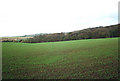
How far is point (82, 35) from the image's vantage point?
3.16 metres

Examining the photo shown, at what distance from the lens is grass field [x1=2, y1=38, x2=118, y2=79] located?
2.41m

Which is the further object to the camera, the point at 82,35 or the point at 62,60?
the point at 82,35

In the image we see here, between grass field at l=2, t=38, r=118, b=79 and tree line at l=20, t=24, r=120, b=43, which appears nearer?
grass field at l=2, t=38, r=118, b=79

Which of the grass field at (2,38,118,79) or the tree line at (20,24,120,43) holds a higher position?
the tree line at (20,24,120,43)

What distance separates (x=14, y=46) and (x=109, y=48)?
3.32 metres

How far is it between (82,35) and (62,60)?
126 cm

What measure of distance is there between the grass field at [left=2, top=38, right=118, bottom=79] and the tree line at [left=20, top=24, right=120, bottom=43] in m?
0.17

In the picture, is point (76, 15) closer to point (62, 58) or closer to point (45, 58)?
point (62, 58)

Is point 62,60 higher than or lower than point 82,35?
lower

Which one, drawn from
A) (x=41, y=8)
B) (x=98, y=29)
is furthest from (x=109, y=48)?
(x=41, y=8)

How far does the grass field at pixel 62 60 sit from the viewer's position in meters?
2.41

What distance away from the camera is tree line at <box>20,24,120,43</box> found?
3072 millimetres

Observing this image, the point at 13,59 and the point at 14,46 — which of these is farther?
the point at 14,46

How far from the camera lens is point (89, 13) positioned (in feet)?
10.2
